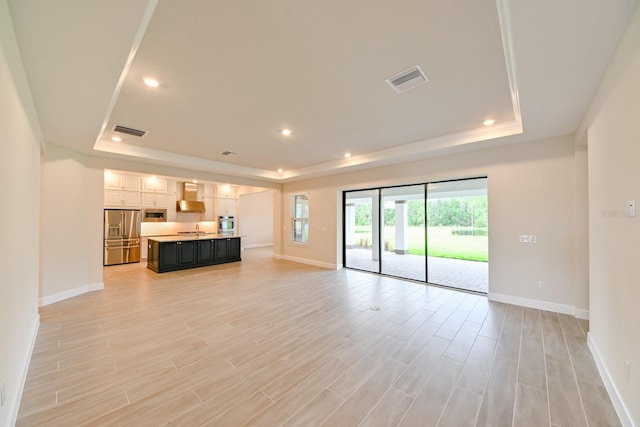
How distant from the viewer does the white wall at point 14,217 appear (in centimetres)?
152

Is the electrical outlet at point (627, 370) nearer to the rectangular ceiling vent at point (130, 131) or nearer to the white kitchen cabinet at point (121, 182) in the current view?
the rectangular ceiling vent at point (130, 131)

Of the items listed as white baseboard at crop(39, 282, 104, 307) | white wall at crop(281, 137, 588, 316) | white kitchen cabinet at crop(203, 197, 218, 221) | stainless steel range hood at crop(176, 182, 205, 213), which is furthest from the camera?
white kitchen cabinet at crop(203, 197, 218, 221)

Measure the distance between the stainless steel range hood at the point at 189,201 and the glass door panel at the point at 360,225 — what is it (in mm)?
5680

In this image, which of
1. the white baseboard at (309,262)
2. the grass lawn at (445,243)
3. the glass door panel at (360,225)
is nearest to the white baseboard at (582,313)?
the grass lawn at (445,243)

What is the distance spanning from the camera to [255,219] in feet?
39.3

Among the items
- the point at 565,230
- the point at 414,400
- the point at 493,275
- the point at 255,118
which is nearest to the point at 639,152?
the point at 414,400

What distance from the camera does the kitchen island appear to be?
634cm

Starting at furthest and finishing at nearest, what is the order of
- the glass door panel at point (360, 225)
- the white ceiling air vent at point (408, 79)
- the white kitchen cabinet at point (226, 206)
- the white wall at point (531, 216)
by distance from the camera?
the white kitchen cabinet at point (226, 206) → the glass door panel at point (360, 225) → the white wall at point (531, 216) → the white ceiling air vent at point (408, 79)

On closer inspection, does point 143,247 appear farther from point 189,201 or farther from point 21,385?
point 21,385

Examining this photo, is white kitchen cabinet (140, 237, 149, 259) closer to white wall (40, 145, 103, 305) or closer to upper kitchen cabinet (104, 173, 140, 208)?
upper kitchen cabinet (104, 173, 140, 208)

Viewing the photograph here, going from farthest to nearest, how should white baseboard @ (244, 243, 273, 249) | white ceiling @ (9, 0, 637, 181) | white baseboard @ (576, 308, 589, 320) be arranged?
white baseboard @ (244, 243, 273, 249) < white baseboard @ (576, 308, 589, 320) < white ceiling @ (9, 0, 637, 181)

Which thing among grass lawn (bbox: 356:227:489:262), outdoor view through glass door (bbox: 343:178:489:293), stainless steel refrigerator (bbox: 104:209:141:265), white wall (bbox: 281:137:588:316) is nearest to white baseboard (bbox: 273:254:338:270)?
outdoor view through glass door (bbox: 343:178:489:293)

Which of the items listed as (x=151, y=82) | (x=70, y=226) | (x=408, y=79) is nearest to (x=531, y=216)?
(x=408, y=79)

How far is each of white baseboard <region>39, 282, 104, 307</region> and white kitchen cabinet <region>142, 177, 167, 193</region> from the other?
4041 millimetres
